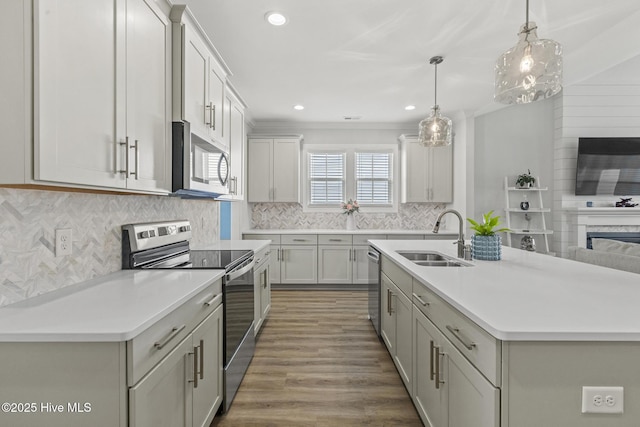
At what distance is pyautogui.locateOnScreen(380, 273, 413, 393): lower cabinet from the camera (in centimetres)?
193

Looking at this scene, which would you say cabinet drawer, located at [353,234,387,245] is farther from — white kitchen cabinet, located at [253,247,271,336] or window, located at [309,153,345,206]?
white kitchen cabinet, located at [253,247,271,336]

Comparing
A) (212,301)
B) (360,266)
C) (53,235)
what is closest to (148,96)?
(53,235)

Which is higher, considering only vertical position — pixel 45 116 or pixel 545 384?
pixel 45 116

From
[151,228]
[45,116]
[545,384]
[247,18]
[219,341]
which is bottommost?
[219,341]

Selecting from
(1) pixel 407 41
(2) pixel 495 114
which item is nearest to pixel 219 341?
(1) pixel 407 41

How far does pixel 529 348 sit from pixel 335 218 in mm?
4419

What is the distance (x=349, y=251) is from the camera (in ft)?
15.4

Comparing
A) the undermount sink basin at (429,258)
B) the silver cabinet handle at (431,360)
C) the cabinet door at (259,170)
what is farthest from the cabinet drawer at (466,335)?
the cabinet door at (259,170)

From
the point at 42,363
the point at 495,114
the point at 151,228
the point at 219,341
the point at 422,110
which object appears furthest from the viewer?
the point at 495,114

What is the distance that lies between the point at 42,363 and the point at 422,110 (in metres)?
4.68

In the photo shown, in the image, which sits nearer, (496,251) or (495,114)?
(496,251)

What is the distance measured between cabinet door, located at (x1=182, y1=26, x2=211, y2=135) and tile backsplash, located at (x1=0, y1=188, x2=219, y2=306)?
63 centimetres

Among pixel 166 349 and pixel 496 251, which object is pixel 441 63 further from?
pixel 166 349

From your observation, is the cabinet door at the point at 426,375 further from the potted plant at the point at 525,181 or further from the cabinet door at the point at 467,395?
the potted plant at the point at 525,181
